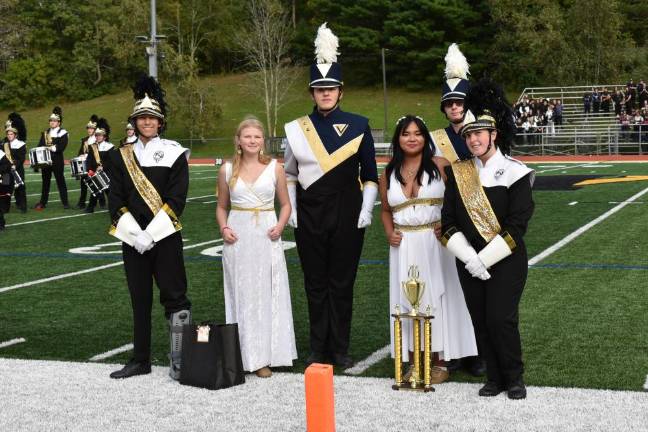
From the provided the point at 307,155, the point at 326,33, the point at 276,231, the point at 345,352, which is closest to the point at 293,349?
the point at 345,352

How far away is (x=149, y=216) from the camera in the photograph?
599cm

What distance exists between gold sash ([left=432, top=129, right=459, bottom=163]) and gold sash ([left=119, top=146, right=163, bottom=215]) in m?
1.76

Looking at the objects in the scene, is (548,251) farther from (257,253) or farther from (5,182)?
(5,182)

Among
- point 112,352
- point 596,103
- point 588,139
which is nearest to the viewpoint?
point 112,352

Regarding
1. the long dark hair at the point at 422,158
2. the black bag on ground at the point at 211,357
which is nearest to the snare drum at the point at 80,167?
the black bag on ground at the point at 211,357

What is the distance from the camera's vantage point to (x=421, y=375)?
5.71 meters

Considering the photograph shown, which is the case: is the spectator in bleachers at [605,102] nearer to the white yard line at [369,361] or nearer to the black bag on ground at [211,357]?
the white yard line at [369,361]

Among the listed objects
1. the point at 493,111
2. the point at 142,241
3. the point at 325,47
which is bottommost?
the point at 142,241

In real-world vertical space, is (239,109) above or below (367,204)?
above

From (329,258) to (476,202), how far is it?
1276mm

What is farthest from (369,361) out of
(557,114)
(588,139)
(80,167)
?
(557,114)

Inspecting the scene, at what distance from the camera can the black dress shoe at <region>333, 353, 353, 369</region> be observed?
616 cm

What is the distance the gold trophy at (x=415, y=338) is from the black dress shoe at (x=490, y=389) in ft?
1.00

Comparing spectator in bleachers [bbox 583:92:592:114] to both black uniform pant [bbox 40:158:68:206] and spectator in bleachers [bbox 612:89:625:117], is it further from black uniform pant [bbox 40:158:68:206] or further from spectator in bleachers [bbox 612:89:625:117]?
black uniform pant [bbox 40:158:68:206]
